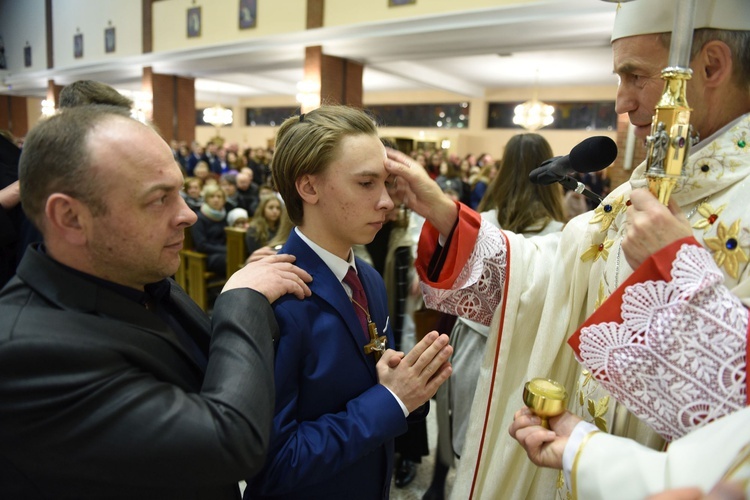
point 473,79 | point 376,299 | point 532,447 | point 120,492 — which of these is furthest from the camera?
point 473,79

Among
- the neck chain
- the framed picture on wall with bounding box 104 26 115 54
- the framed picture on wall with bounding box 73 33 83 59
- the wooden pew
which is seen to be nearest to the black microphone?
the neck chain

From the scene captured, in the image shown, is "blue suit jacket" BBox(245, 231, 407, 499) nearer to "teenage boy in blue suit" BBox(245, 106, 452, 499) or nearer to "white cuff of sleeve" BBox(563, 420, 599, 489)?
"teenage boy in blue suit" BBox(245, 106, 452, 499)

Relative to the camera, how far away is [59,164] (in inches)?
34.0

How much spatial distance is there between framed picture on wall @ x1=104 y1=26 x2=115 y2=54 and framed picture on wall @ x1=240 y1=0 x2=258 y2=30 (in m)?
4.78

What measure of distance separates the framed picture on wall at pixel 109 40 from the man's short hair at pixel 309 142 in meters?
13.5

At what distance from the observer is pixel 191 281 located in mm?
4996

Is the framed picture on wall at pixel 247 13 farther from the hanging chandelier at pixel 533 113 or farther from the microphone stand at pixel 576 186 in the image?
the microphone stand at pixel 576 186

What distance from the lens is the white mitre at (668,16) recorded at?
105 centimetres

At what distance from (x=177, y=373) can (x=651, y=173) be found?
915 millimetres

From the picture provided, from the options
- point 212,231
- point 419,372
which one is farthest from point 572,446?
point 212,231

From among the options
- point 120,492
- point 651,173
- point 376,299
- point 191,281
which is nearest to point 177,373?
point 120,492

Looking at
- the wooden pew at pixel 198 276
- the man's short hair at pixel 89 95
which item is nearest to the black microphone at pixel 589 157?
the man's short hair at pixel 89 95

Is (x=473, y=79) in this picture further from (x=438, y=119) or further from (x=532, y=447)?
(x=532, y=447)

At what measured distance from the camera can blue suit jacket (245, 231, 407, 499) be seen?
106 centimetres
